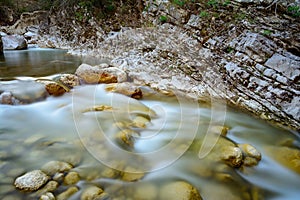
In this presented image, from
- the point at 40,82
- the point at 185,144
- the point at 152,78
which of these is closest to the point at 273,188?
the point at 185,144

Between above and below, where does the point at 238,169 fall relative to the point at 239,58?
below

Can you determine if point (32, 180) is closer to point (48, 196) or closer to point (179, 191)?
point (48, 196)

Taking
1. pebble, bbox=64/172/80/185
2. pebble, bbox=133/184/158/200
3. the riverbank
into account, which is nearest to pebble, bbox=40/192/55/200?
pebble, bbox=64/172/80/185

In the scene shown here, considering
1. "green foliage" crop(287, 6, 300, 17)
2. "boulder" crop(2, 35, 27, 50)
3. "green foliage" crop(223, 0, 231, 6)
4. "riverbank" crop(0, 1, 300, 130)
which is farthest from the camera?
"boulder" crop(2, 35, 27, 50)

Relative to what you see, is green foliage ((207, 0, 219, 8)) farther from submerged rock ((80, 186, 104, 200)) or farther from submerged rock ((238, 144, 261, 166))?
submerged rock ((80, 186, 104, 200))

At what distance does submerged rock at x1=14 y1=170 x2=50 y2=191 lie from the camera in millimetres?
1974

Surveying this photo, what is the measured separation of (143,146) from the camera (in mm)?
2820

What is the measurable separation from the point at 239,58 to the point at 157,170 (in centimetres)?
342

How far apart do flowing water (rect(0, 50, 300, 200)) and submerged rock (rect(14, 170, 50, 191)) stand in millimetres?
55

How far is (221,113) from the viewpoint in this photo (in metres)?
3.84

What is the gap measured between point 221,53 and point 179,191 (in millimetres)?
3970

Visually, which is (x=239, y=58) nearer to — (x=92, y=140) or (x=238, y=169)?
(x=238, y=169)

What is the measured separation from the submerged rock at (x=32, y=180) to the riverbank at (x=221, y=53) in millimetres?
3117

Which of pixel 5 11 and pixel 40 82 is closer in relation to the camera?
pixel 40 82
